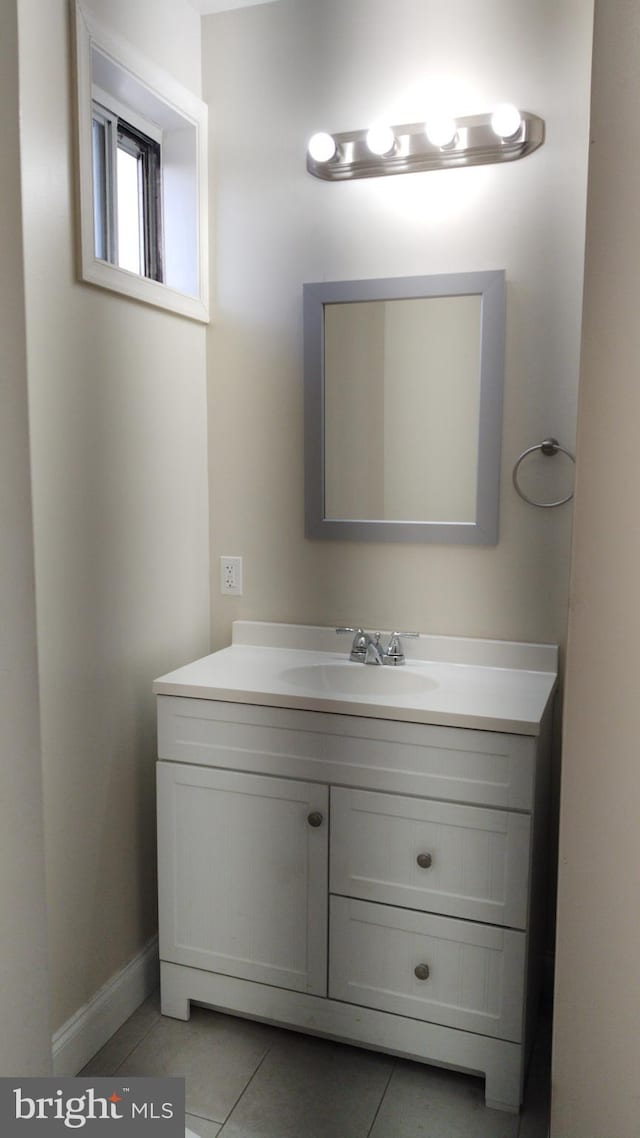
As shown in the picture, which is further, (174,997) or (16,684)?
(174,997)

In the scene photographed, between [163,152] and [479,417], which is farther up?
[163,152]

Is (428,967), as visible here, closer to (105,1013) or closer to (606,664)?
(105,1013)

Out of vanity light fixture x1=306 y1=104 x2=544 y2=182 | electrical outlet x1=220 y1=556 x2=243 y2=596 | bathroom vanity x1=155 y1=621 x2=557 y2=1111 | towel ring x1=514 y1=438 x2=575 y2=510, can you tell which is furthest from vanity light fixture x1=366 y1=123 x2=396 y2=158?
bathroom vanity x1=155 y1=621 x2=557 y2=1111

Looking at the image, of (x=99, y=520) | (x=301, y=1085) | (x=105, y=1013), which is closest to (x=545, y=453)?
(x=99, y=520)

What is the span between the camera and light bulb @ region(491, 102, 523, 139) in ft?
4.89

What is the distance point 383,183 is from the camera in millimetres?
1656

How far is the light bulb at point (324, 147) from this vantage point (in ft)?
5.36

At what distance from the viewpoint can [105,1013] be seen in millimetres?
1534

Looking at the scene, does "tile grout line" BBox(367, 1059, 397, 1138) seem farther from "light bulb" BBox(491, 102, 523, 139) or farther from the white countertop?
"light bulb" BBox(491, 102, 523, 139)

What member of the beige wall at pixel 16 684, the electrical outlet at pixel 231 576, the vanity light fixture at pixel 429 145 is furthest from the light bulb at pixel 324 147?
the beige wall at pixel 16 684

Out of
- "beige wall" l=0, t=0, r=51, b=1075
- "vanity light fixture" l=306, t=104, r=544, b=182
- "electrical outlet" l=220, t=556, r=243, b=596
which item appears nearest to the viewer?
"beige wall" l=0, t=0, r=51, b=1075

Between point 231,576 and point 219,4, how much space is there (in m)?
1.23

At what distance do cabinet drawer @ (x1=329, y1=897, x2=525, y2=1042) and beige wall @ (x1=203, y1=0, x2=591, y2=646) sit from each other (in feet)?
1.90

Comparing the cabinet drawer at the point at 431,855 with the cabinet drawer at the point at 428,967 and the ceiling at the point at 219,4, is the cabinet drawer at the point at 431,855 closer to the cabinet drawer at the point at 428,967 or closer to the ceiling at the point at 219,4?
the cabinet drawer at the point at 428,967
